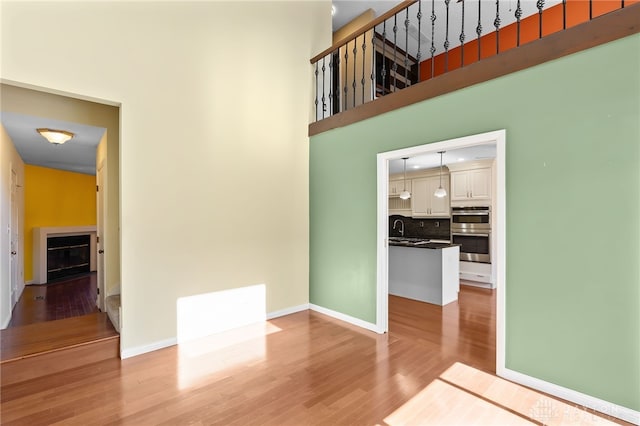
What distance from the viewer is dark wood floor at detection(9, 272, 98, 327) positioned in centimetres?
367

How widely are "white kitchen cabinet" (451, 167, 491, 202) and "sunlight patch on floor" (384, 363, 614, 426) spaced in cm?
419

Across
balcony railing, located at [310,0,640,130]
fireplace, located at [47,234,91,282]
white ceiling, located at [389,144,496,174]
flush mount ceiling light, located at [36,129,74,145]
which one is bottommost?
fireplace, located at [47,234,91,282]

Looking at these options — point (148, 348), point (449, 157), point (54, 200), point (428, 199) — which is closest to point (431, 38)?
point (449, 157)

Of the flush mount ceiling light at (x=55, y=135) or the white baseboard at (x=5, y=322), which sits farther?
the flush mount ceiling light at (x=55, y=135)

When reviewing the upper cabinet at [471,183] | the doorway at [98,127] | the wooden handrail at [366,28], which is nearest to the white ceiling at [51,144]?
the doorway at [98,127]

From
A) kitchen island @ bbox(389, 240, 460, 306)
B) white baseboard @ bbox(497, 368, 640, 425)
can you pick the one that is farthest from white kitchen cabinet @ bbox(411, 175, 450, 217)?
white baseboard @ bbox(497, 368, 640, 425)

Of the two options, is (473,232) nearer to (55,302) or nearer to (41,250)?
(55,302)

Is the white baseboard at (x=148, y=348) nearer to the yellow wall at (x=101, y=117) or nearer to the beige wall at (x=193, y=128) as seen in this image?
the beige wall at (x=193, y=128)

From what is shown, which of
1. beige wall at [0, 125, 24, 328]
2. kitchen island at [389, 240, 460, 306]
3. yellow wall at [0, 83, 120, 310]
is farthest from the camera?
kitchen island at [389, 240, 460, 306]

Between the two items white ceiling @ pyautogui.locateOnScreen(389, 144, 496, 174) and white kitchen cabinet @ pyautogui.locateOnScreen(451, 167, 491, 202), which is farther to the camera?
white kitchen cabinet @ pyautogui.locateOnScreen(451, 167, 491, 202)

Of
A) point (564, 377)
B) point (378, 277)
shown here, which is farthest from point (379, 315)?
point (564, 377)

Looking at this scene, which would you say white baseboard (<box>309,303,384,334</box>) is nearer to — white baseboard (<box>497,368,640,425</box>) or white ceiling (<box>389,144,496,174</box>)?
white baseboard (<box>497,368,640,425</box>)

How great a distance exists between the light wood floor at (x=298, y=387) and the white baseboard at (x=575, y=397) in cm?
8

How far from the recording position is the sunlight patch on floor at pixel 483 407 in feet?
6.57
